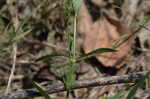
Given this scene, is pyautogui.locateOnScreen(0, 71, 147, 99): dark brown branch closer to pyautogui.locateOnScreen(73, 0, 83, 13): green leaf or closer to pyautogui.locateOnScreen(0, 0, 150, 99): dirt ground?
pyautogui.locateOnScreen(73, 0, 83, 13): green leaf

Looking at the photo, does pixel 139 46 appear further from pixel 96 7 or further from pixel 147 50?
pixel 96 7

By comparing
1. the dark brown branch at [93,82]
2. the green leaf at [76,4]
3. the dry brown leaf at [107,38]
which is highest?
the green leaf at [76,4]

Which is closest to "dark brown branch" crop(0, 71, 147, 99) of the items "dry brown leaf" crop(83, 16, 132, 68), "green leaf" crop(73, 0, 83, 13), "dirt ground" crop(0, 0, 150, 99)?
"green leaf" crop(73, 0, 83, 13)

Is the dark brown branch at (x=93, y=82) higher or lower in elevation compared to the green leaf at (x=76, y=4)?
lower

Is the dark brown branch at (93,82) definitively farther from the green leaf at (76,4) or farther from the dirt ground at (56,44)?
the dirt ground at (56,44)

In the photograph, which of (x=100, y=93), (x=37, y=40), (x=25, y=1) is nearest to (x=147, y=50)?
(x=100, y=93)

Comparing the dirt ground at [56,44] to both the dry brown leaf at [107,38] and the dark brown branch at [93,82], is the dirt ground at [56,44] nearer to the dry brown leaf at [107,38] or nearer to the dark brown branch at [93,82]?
the dry brown leaf at [107,38]

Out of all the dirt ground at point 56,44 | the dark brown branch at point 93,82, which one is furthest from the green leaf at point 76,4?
the dirt ground at point 56,44

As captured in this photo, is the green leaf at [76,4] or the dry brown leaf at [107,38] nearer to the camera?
the green leaf at [76,4]
